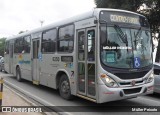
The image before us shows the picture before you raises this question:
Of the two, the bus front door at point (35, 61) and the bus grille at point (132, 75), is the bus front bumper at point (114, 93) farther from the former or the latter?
the bus front door at point (35, 61)

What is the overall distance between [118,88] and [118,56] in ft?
3.25

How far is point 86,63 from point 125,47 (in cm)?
136

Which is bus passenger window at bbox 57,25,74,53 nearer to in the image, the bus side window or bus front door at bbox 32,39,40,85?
the bus side window

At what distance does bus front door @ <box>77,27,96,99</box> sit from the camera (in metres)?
8.20

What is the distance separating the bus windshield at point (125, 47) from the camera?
26.3 ft

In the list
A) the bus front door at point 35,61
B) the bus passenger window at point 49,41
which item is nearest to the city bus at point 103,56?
the bus passenger window at point 49,41

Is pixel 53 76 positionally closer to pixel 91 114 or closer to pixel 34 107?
pixel 34 107

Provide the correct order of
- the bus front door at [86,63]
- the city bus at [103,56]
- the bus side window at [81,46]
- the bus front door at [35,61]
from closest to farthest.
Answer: the city bus at [103,56] < the bus front door at [86,63] < the bus side window at [81,46] < the bus front door at [35,61]

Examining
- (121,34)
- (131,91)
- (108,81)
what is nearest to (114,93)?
(108,81)

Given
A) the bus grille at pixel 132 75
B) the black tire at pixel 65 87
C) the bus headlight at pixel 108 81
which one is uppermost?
Answer: the bus grille at pixel 132 75

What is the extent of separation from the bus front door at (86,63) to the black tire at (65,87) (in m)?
0.96

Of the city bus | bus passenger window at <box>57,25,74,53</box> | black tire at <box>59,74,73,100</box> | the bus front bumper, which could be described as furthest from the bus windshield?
black tire at <box>59,74,73,100</box>

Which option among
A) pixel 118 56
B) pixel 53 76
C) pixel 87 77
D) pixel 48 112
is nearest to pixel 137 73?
pixel 118 56

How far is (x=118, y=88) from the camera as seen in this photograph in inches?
311
